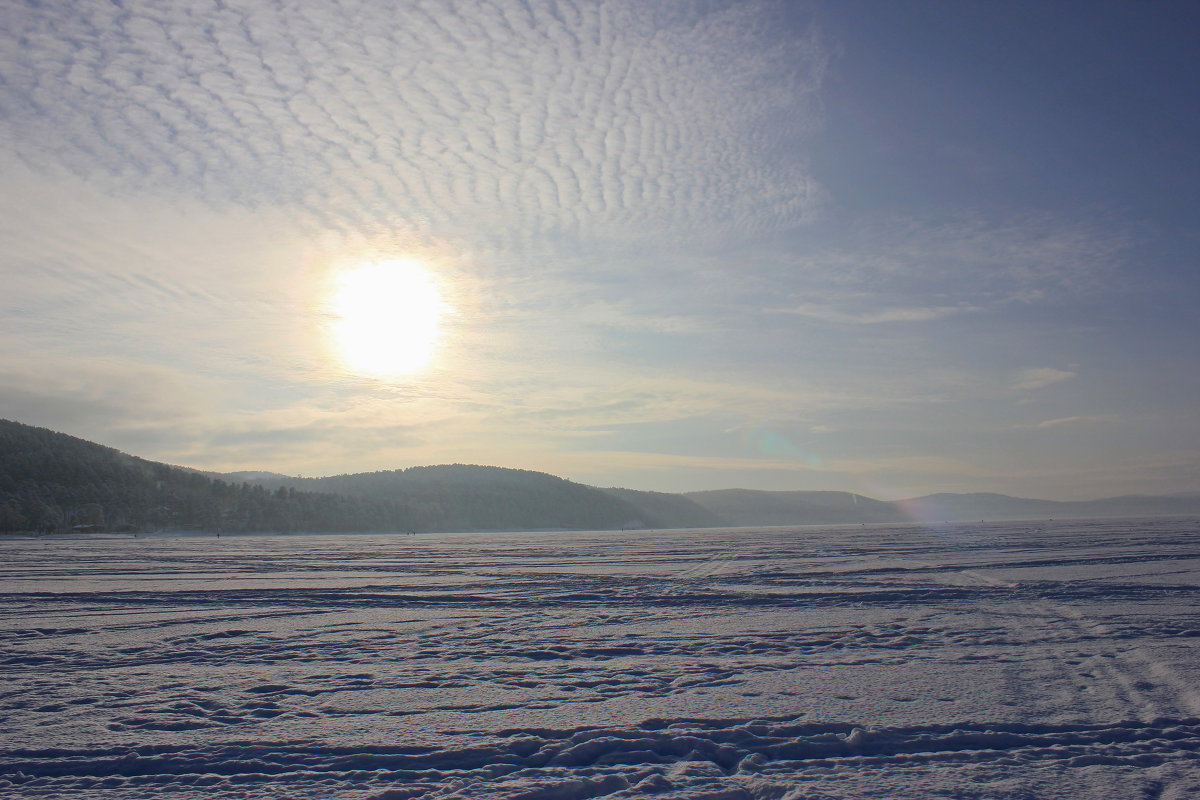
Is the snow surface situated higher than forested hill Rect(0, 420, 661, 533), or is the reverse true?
forested hill Rect(0, 420, 661, 533)

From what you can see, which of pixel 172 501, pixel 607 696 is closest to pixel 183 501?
pixel 172 501

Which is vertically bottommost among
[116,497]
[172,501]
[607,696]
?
[607,696]

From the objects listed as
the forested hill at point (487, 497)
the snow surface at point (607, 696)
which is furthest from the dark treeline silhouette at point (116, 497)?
the snow surface at point (607, 696)

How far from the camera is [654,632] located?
11.6 meters

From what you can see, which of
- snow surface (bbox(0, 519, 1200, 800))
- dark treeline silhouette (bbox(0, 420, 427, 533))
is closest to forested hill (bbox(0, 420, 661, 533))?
dark treeline silhouette (bbox(0, 420, 427, 533))

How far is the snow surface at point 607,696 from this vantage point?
17.4 feet

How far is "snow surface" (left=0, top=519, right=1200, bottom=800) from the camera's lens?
5289 mm

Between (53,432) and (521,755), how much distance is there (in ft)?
423

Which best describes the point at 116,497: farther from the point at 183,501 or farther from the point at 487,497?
the point at 487,497

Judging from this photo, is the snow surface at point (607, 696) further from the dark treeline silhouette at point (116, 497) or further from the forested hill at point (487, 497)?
the forested hill at point (487, 497)

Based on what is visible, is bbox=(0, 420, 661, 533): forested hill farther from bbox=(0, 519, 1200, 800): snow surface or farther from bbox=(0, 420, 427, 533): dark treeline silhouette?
bbox=(0, 519, 1200, 800): snow surface

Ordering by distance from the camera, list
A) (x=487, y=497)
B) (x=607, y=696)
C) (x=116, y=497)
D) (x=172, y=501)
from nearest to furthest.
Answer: (x=607, y=696), (x=116, y=497), (x=172, y=501), (x=487, y=497)

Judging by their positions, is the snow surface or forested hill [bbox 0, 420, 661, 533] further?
forested hill [bbox 0, 420, 661, 533]

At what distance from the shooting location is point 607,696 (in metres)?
7.55
